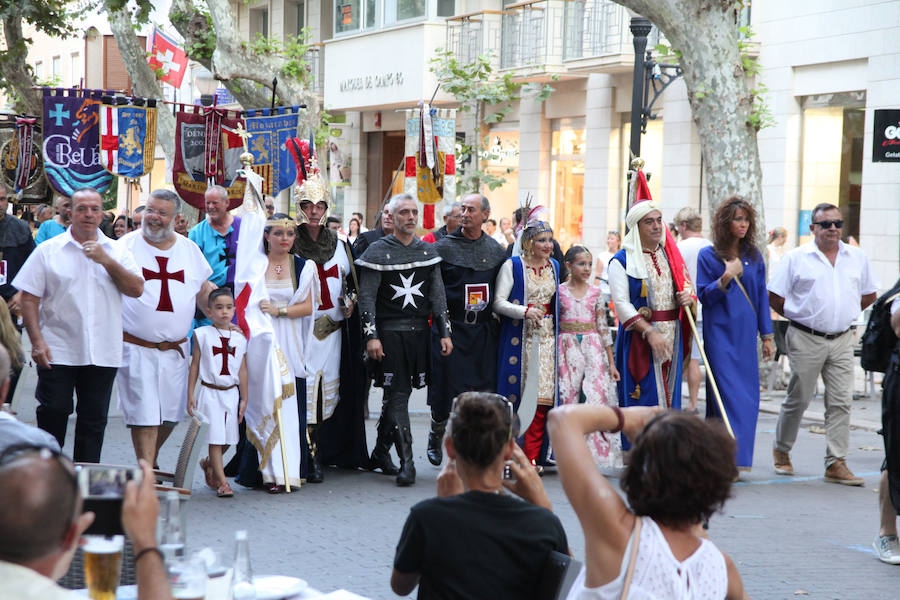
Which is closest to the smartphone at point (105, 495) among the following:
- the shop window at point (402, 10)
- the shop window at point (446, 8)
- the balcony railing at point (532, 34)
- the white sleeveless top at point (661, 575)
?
the white sleeveless top at point (661, 575)

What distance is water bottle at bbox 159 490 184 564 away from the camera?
2.74 m

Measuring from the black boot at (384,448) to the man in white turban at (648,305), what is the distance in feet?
5.69

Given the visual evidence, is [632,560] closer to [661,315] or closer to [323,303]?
[661,315]

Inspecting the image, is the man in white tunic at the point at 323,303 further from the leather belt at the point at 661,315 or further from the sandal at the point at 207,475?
the leather belt at the point at 661,315

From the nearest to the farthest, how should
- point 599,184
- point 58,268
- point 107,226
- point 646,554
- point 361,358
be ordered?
point 646,554, point 58,268, point 361,358, point 107,226, point 599,184

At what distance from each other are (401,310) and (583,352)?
4.68 feet

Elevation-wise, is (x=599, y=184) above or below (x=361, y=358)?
above

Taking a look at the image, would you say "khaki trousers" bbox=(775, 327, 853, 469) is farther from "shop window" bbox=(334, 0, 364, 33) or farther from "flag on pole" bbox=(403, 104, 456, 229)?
"shop window" bbox=(334, 0, 364, 33)

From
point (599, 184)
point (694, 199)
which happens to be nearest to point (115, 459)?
point (694, 199)

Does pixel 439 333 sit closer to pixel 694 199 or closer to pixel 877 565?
pixel 877 565

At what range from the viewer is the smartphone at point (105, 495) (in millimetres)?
2666

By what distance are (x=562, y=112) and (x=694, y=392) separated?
653 inches

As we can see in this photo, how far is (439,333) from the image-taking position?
8836mm

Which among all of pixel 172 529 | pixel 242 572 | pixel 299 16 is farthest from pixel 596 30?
pixel 172 529
